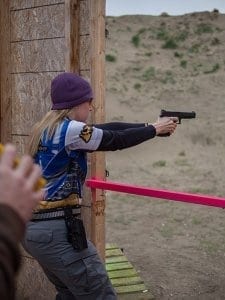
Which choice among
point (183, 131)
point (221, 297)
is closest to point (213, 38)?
point (183, 131)

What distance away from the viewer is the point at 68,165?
113 inches

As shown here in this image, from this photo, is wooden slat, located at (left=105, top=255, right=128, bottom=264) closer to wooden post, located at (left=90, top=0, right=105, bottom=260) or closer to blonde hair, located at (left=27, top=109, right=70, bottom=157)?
wooden post, located at (left=90, top=0, right=105, bottom=260)

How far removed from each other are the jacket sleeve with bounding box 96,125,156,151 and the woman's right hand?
92mm

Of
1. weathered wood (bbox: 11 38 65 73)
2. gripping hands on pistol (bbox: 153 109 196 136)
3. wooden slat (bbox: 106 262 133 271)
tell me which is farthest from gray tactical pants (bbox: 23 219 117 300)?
wooden slat (bbox: 106 262 133 271)

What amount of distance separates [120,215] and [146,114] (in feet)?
44.4

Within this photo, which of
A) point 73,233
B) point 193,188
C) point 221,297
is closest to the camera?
point 73,233

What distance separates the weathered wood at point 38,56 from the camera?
12.5 ft

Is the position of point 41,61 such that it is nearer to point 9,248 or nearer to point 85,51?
point 85,51

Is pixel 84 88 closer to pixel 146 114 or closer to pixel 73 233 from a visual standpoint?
pixel 73 233

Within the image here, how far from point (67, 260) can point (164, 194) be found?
78 cm

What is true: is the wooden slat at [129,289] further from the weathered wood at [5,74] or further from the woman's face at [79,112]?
the woman's face at [79,112]

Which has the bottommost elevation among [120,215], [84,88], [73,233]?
[120,215]

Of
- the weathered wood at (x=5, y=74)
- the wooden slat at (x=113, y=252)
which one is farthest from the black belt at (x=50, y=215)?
the wooden slat at (x=113, y=252)

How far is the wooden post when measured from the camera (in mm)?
3619
